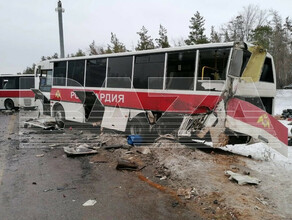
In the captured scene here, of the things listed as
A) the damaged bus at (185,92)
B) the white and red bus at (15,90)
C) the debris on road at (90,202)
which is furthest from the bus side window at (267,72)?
the white and red bus at (15,90)

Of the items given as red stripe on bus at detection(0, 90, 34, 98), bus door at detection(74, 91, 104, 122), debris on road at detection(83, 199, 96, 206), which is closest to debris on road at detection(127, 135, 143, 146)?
bus door at detection(74, 91, 104, 122)

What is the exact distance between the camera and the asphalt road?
12.2 ft

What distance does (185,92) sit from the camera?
279 inches

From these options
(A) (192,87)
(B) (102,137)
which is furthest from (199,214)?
(B) (102,137)

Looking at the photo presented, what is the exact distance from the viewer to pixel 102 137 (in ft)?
29.5

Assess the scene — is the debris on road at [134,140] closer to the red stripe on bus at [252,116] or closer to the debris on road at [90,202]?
the red stripe on bus at [252,116]

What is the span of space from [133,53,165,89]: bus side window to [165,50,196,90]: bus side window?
29cm

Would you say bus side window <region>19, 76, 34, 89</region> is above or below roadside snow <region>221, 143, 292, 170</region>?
above

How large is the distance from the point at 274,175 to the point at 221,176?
3.47 feet

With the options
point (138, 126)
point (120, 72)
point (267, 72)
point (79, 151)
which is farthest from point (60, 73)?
point (267, 72)

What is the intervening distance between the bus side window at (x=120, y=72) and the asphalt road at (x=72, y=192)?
318cm

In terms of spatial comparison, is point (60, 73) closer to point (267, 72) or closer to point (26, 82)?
point (267, 72)

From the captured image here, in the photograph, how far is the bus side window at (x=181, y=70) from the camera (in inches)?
276

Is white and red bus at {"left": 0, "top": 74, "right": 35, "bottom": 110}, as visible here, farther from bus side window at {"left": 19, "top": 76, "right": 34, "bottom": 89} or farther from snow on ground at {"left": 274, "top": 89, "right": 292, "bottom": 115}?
snow on ground at {"left": 274, "top": 89, "right": 292, "bottom": 115}
